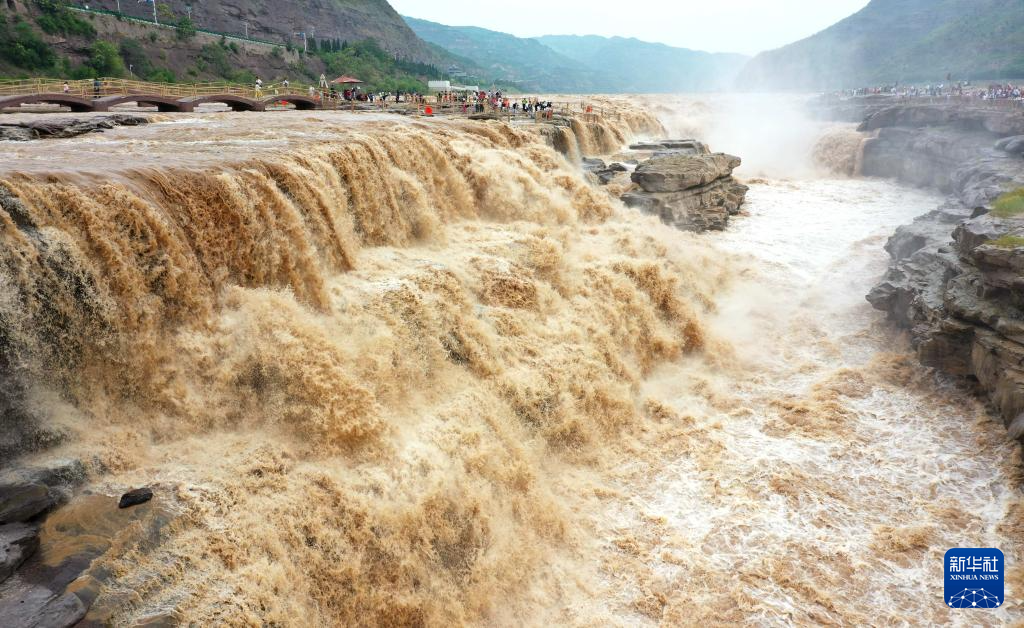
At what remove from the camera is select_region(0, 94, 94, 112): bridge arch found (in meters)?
16.5

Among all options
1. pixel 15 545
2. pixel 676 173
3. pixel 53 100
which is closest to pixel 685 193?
pixel 676 173

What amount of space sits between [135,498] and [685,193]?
624 inches

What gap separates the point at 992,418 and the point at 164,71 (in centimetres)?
4219

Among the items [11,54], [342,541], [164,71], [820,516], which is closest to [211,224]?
[342,541]

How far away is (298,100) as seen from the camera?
78.4 feet

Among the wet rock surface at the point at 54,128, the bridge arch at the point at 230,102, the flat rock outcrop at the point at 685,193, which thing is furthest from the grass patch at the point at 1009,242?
the bridge arch at the point at 230,102

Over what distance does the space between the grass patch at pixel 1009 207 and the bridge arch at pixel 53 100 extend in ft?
69.3

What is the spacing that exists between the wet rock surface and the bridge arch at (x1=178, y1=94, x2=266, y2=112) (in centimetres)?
546

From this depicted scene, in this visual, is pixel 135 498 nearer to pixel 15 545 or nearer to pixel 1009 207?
pixel 15 545

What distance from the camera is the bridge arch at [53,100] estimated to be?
54.0 feet

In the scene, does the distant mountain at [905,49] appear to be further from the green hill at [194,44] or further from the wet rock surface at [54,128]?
the wet rock surface at [54,128]

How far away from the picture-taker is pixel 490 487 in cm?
696

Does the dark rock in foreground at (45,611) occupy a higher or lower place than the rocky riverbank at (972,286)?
lower

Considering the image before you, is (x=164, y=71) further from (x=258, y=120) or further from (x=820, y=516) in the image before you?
(x=820, y=516)
